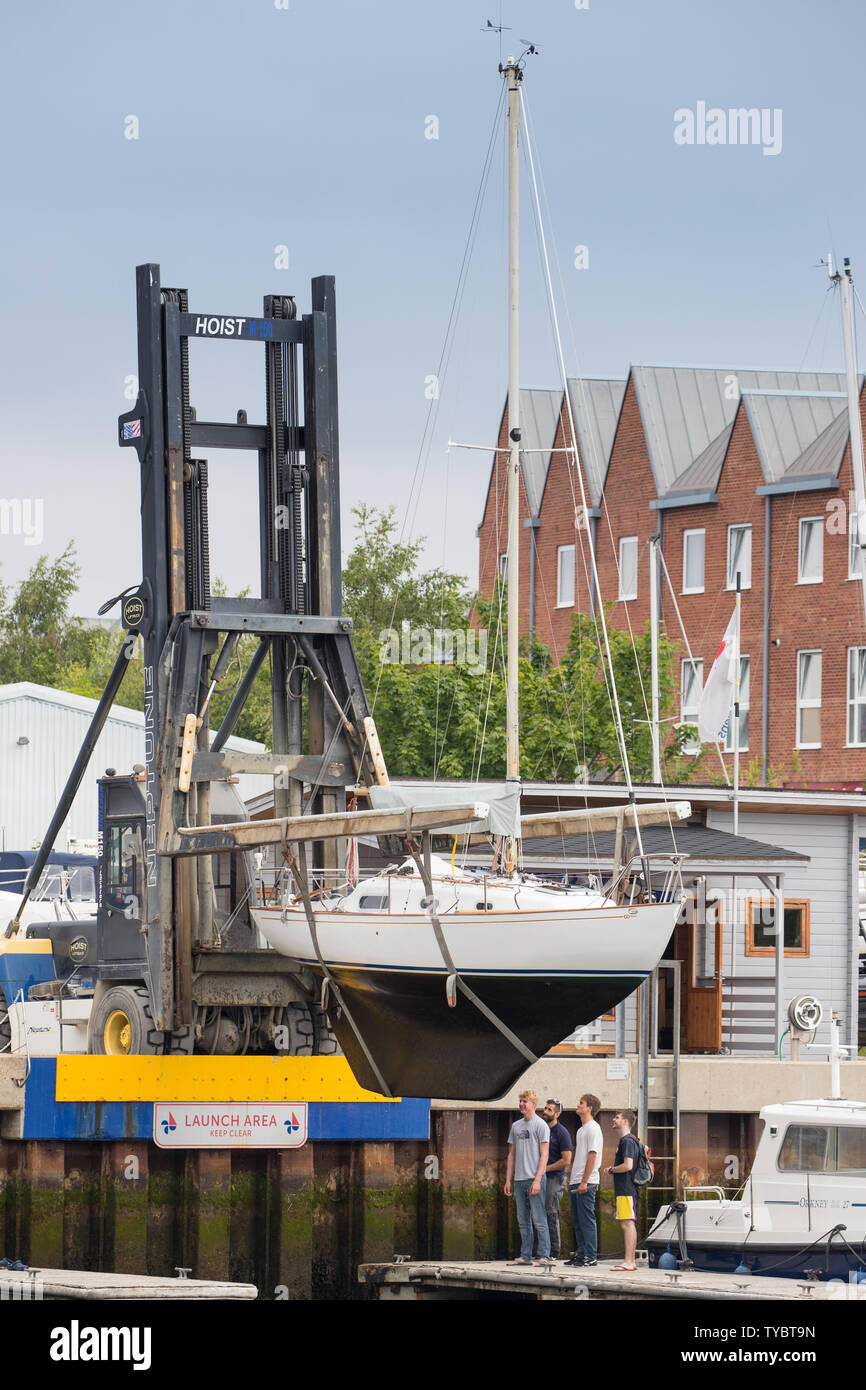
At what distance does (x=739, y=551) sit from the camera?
182 ft

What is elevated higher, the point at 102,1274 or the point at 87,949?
the point at 87,949

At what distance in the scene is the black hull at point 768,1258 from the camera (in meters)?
19.2

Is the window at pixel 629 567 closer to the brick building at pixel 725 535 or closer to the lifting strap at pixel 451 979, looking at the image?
the brick building at pixel 725 535

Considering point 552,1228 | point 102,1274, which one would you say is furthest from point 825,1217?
point 102,1274

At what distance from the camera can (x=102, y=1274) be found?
1862 cm

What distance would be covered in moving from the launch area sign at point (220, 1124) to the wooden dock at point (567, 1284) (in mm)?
1622

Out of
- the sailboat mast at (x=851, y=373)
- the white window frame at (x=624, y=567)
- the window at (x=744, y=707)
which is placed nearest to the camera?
the sailboat mast at (x=851, y=373)

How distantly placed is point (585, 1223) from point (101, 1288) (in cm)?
502

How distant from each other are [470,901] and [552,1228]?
4.48m

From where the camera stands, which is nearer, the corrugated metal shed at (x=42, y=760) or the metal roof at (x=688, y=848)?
the metal roof at (x=688, y=848)

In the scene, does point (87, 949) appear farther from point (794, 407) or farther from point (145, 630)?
point (794, 407)

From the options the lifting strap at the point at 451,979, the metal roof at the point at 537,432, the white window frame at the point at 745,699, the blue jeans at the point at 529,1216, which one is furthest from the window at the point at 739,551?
the lifting strap at the point at 451,979

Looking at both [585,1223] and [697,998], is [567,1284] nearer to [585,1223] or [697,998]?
[585,1223]

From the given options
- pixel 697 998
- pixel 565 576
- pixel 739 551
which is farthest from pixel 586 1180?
pixel 565 576
